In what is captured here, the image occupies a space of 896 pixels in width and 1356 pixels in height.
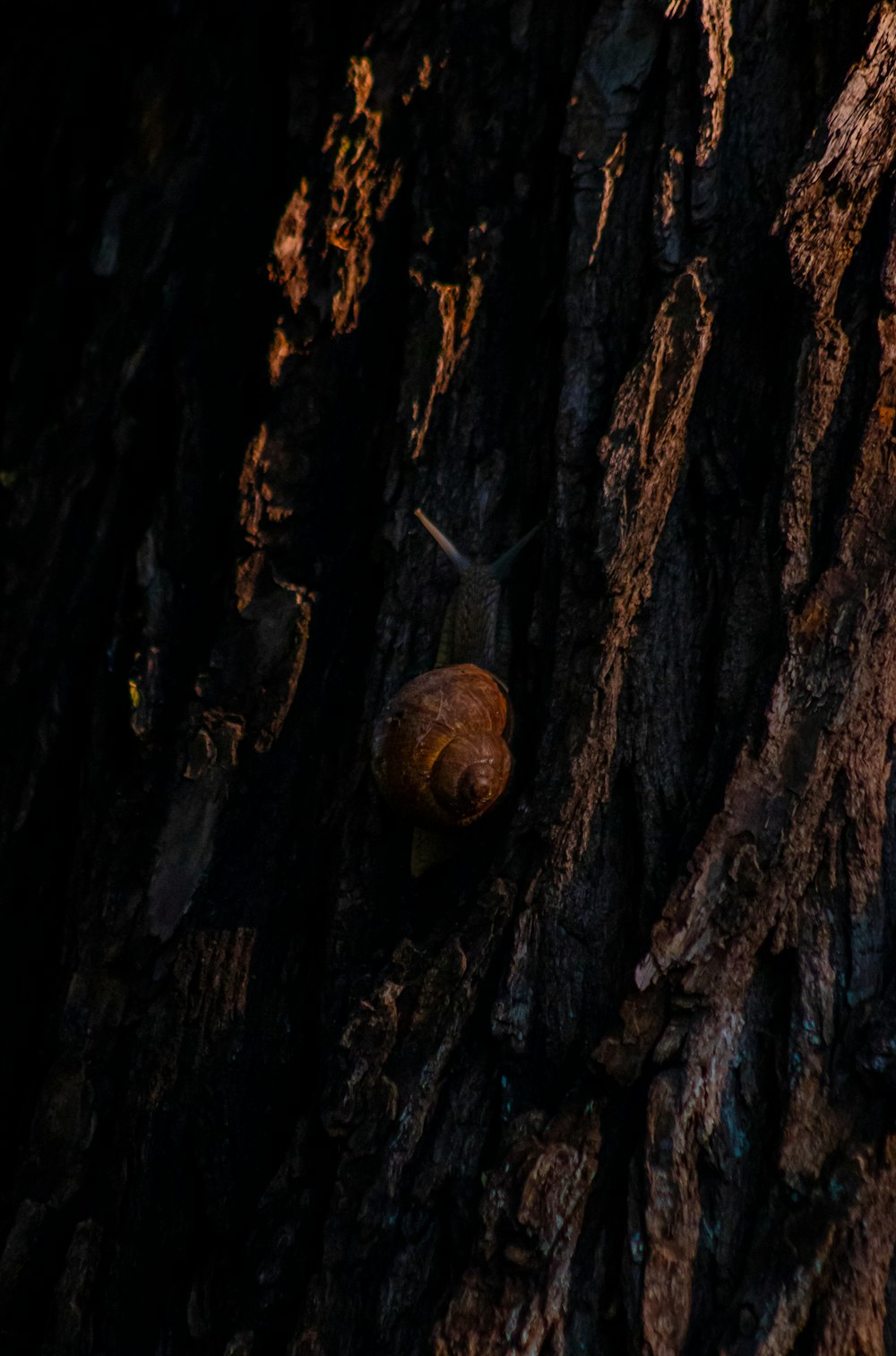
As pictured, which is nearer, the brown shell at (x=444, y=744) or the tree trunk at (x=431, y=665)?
the tree trunk at (x=431, y=665)

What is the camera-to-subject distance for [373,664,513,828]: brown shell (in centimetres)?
201

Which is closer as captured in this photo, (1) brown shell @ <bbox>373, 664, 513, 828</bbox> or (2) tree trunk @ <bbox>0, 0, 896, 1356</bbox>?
(2) tree trunk @ <bbox>0, 0, 896, 1356</bbox>

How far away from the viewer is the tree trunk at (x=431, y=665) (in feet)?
5.55

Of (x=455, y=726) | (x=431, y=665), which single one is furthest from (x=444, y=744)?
(x=431, y=665)

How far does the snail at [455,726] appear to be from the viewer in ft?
6.62

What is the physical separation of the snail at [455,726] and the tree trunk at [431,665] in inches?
2.2

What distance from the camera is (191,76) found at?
2473 millimetres

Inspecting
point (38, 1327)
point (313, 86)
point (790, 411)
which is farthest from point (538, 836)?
point (313, 86)

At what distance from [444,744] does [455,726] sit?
114mm

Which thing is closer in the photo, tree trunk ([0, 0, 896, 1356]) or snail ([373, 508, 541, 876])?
tree trunk ([0, 0, 896, 1356])

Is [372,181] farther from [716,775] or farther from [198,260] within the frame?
[716,775]

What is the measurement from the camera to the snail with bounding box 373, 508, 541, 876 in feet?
6.62

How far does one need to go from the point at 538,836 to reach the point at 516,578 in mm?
604

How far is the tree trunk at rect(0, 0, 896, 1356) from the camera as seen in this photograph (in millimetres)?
1690
